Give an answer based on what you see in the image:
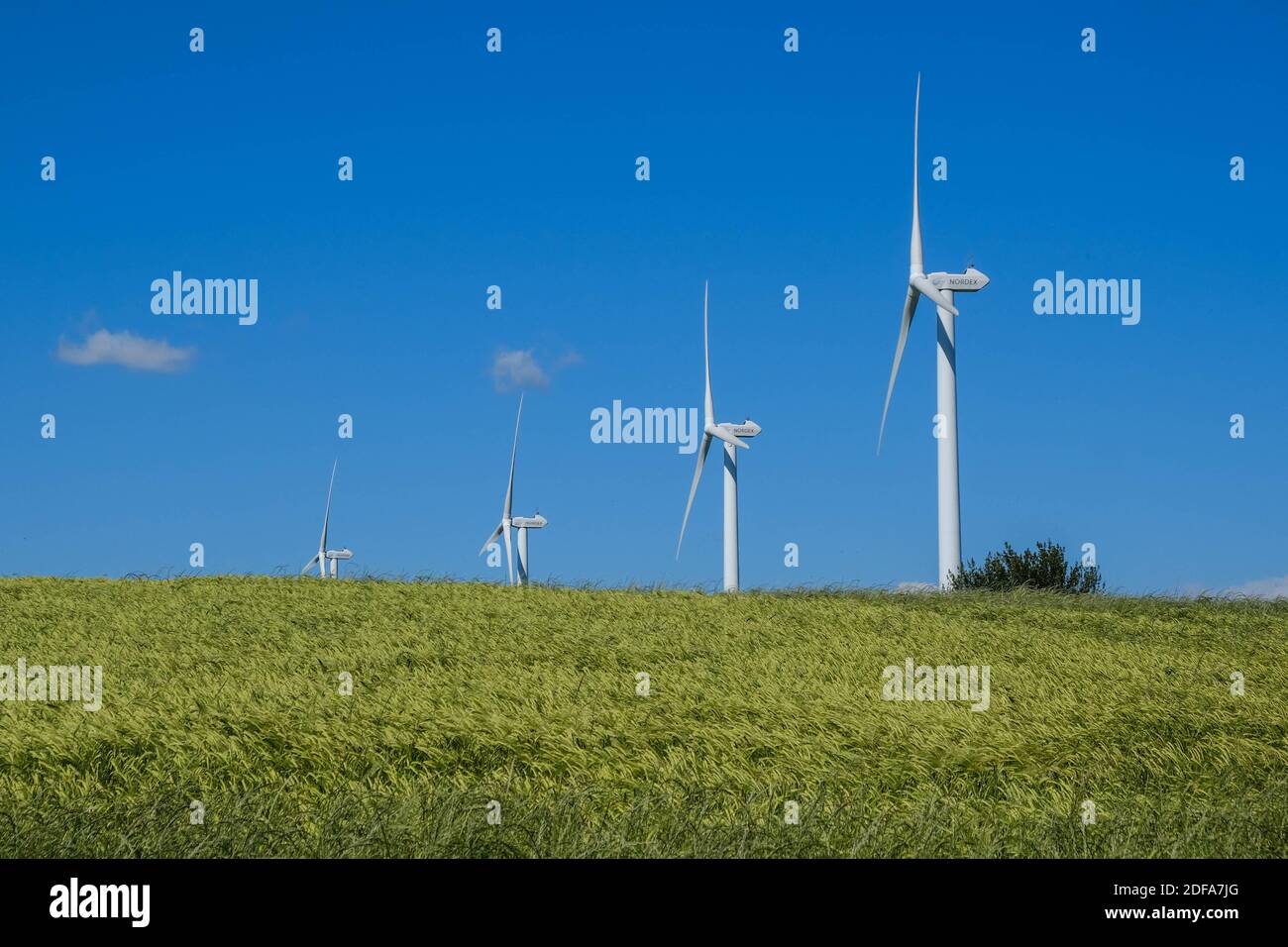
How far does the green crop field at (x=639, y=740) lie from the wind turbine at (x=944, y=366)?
742 cm

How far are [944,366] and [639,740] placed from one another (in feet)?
76.0

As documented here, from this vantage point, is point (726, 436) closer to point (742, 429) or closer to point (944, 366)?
point (742, 429)

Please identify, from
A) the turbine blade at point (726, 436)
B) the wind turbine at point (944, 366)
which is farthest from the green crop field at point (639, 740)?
the turbine blade at point (726, 436)

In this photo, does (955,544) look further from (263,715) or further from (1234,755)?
(263,715)

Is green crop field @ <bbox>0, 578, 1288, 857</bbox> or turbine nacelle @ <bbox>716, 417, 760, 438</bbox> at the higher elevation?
turbine nacelle @ <bbox>716, 417, 760, 438</bbox>

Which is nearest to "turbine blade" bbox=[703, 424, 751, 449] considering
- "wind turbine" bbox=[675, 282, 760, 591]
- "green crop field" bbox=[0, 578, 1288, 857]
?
"wind turbine" bbox=[675, 282, 760, 591]

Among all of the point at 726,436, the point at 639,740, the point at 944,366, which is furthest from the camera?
the point at 726,436

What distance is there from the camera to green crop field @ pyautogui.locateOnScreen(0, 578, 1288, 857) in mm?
11086

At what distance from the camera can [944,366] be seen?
3562 centimetres

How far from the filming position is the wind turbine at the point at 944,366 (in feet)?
113

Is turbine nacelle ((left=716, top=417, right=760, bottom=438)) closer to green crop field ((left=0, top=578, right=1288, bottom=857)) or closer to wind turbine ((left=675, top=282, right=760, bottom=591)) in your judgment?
wind turbine ((left=675, top=282, right=760, bottom=591))

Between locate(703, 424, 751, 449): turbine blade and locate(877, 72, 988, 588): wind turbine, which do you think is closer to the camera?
locate(877, 72, 988, 588): wind turbine

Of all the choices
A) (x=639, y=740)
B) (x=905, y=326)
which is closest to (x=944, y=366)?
(x=905, y=326)
